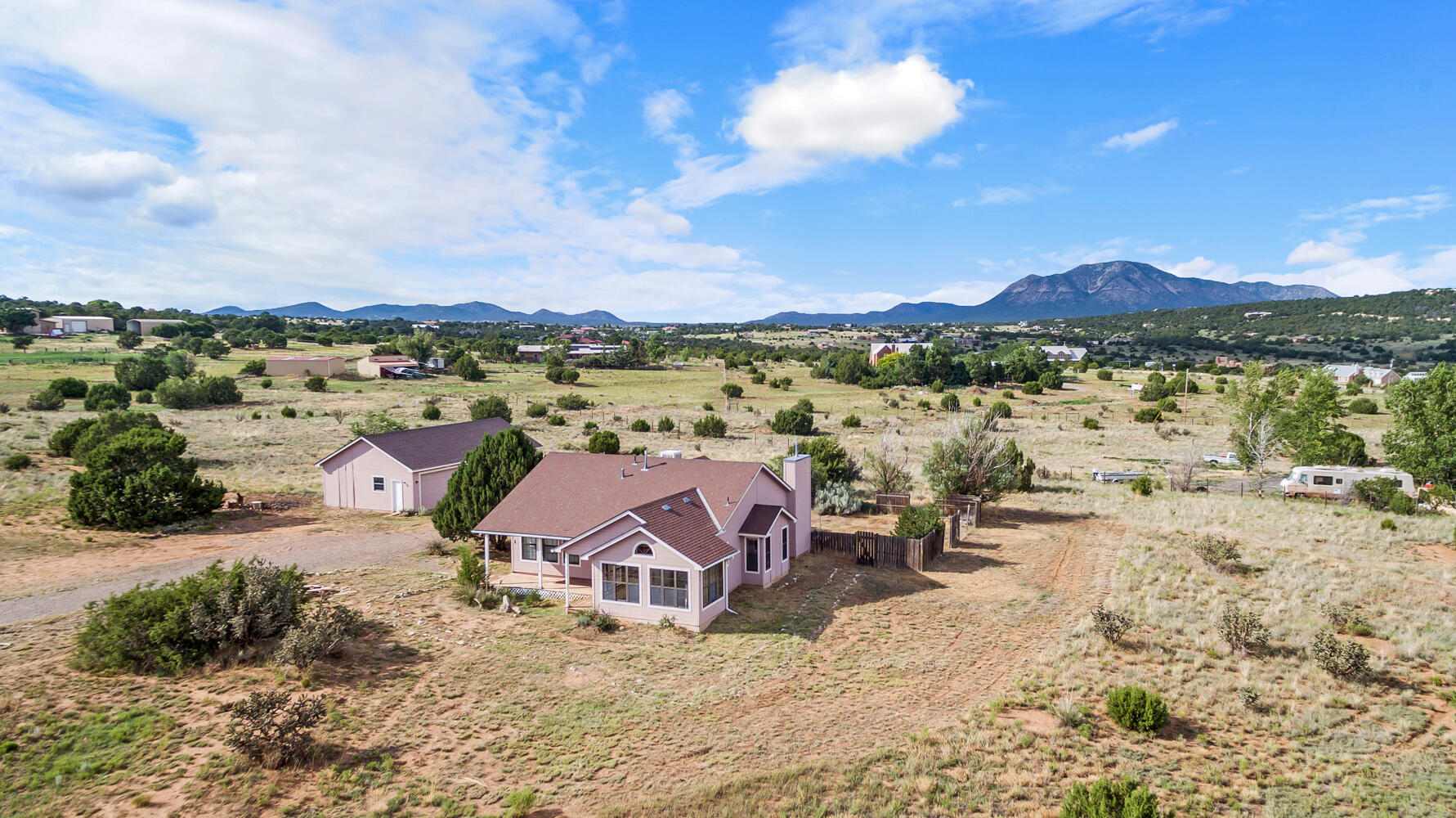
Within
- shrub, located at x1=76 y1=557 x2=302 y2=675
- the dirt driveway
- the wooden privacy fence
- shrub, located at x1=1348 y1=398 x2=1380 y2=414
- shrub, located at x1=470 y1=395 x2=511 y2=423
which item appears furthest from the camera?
shrub, located at x1=1348 y1=398 x2=1380 y2=414

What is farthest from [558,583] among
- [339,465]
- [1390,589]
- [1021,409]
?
[1021,409]

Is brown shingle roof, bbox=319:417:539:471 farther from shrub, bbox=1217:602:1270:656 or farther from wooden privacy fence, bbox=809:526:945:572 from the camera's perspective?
shrub, bbox=1217:602:1270:656

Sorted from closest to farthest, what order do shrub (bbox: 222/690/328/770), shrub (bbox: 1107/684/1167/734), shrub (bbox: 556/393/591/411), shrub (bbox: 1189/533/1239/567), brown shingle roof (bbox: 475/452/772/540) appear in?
shrub (bbox: 222/690/328/770), shrub (bbox: 1107/684/1167/734), brown shingle roof (bbox: 475/452/772/540), shrub (bbox: 1189/533/1239/567), shrub (bbox: 556/393/591/411)

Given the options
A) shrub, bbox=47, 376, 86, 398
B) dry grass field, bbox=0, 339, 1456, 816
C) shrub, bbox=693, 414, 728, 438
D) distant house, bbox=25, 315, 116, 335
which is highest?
distant house, bbox=25, 315, 116, 335

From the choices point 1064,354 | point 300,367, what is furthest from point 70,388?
point 1064,354

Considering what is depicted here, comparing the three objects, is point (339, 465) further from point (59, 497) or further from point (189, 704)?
point (189, 704)

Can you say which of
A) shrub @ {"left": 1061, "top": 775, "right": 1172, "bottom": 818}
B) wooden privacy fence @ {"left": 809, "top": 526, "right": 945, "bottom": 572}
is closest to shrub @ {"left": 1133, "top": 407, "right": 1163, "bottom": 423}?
wooden privacy fence @ {"left": 809, "top": 526, "right": 945, "bottom": 572}
